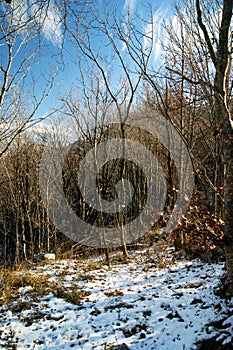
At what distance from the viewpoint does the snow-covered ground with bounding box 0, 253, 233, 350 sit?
3.50 metres

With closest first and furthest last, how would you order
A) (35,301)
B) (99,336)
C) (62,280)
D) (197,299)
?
(99,336), (197,299), (35,301), (62,280)

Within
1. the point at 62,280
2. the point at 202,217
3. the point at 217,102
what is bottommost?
the point at 62,280

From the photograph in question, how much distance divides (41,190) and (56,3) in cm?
1430

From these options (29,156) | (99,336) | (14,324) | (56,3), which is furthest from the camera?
(29,156)

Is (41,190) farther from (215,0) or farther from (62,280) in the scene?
(215,0)

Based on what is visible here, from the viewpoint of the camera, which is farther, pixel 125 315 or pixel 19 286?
pixel 19 286

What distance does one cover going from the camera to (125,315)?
14.5 feet

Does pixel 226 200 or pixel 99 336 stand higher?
pixel 226 200

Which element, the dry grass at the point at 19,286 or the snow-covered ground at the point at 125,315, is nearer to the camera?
the snow-covered ground at the point at 125,315

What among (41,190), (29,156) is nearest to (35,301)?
(29,156)

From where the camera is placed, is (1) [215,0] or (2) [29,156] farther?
(2) [29,156]

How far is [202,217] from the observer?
12.4 ft

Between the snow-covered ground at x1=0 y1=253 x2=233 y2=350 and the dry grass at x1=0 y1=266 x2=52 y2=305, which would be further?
the dry grass at x1=0 y1=266 x2=52 y2=305

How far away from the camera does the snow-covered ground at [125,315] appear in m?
3.50
